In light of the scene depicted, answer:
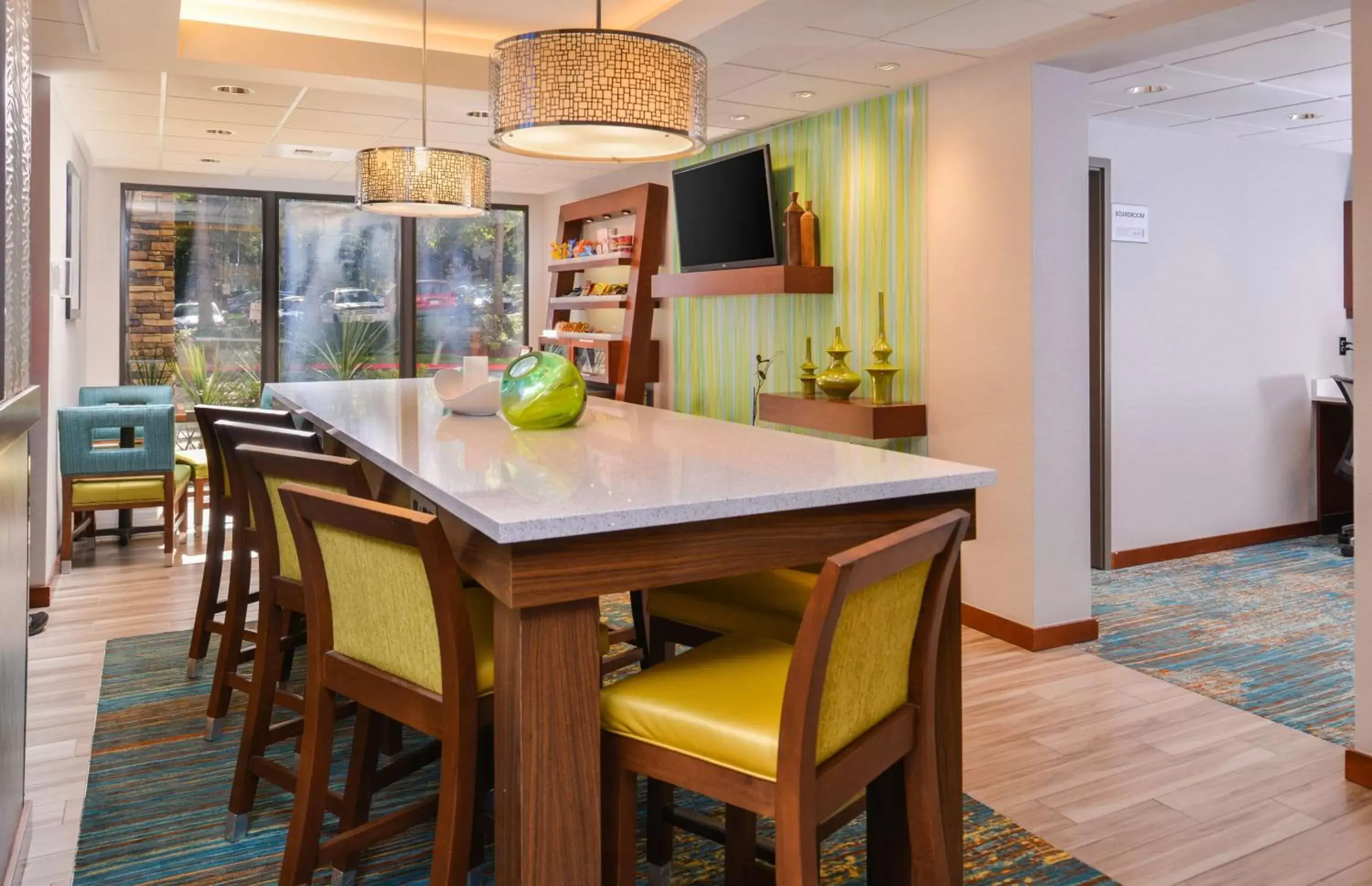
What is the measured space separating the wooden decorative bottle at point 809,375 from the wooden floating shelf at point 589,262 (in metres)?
1.88

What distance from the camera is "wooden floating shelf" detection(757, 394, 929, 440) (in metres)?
4.39

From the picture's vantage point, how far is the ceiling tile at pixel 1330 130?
537 cm

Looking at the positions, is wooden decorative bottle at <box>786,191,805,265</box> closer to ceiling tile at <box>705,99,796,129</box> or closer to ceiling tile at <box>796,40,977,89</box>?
ceiling tile at <box>705,99,796,129</box>

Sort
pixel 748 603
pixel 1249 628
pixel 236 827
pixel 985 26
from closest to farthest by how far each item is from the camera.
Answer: pixel 748 603, pixel 236 827, pixel 985 26, pixel 1249 628

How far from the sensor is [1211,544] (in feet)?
18.8

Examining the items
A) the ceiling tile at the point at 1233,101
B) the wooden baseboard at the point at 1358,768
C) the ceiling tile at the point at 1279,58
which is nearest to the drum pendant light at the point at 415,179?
the ceiling tile at the point at 1279,58

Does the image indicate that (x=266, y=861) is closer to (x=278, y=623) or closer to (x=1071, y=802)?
(x=278, y=623)

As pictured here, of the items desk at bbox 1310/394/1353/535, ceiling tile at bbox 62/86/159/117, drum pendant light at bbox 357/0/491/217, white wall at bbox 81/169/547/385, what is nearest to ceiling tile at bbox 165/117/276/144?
ceiling tile at bbox 62/86/159/117

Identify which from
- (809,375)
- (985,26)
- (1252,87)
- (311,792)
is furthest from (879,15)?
(311,792)

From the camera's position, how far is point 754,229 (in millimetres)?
5395

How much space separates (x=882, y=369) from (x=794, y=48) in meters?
1.39

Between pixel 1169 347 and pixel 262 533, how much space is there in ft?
15.4

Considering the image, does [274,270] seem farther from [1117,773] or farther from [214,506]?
[1117,773]

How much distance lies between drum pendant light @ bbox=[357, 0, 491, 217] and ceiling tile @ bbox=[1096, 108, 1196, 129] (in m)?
3.09
